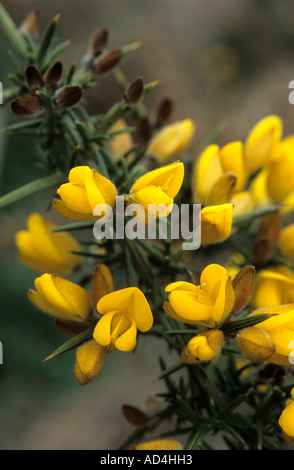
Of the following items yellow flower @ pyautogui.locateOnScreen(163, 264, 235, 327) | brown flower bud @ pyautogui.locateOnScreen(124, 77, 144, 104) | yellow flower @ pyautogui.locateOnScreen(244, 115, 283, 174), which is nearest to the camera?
yellow flower @ pyautogui.locateOnScreen(163, 264, 235, 327)

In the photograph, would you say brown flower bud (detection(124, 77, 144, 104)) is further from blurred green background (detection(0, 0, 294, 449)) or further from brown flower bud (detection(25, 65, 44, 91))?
blurred green background (detection(0, 0, 294, 449))

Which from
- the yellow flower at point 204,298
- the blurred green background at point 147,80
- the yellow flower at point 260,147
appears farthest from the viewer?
the blurred green background at point 147,80

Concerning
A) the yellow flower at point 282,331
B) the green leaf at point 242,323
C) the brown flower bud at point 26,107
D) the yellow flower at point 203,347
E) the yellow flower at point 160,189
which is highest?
the brown flower bud at point 26,107

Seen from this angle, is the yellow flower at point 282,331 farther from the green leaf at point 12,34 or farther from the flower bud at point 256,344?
the green leaf at point 12,34

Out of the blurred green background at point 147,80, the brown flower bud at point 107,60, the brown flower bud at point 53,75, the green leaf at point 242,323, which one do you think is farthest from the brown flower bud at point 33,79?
the blurred green background at point 147,80

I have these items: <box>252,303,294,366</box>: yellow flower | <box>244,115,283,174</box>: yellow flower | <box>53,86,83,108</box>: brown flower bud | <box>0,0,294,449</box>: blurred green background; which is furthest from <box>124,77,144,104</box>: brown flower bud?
<box>0,0,294,449</box>: blurred green background

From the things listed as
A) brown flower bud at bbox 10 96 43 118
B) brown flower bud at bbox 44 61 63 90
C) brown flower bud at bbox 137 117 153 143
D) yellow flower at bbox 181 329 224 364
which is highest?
brown flower bud at bbox 44 61 63 90

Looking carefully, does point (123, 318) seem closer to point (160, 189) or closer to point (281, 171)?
point (160, 189)
